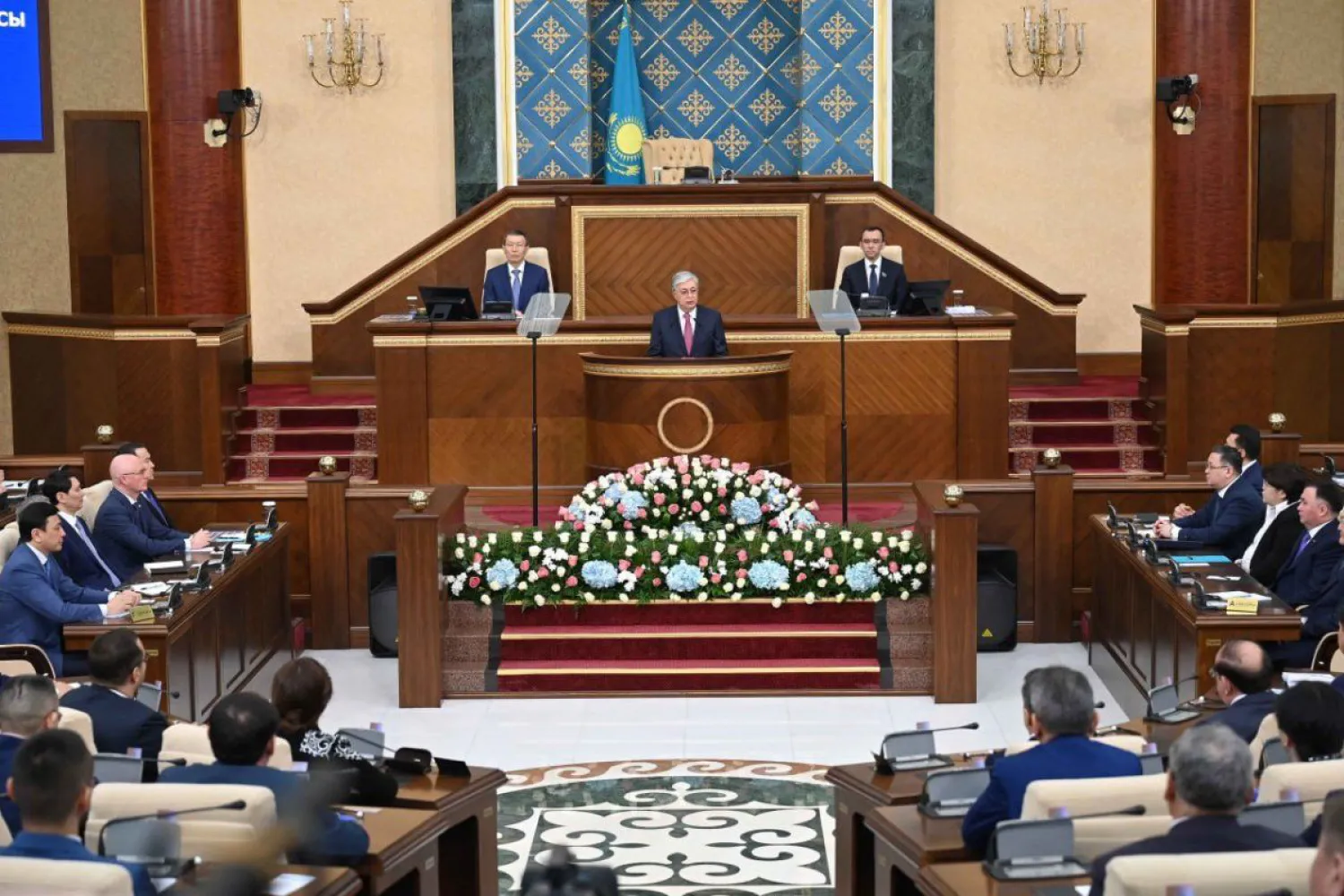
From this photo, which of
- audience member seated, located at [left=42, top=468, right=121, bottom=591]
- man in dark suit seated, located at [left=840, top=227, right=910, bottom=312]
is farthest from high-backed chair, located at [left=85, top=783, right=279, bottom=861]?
man in dark suit seated, located at [left=840, top=227, right=910, bottom=312]

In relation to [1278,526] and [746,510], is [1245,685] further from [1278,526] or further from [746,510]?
[746,510]

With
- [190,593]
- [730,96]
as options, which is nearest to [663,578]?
[190,593]

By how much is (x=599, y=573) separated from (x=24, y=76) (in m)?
4.13

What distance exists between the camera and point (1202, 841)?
505 centimetres

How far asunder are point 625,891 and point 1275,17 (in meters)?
12.7

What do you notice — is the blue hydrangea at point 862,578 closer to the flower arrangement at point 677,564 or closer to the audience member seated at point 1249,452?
the flower arrangement at point 677,564

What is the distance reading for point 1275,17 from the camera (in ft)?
59.6

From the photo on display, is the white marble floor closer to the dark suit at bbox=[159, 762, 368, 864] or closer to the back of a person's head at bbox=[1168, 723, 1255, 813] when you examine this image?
the dark suit at bbox=[159, 762, 368, 864]

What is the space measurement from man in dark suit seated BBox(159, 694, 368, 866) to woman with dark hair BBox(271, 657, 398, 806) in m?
0.58

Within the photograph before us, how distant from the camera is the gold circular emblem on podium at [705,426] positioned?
44.0 feet

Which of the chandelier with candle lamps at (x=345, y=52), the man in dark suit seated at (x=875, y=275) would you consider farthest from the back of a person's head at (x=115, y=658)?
the chandelier with candle lamps at (x=345, y=52)

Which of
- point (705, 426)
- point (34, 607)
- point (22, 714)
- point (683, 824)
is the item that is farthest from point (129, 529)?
point (22, 714)

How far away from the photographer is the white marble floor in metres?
10.4

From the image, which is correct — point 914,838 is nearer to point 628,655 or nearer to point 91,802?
point 91,802
